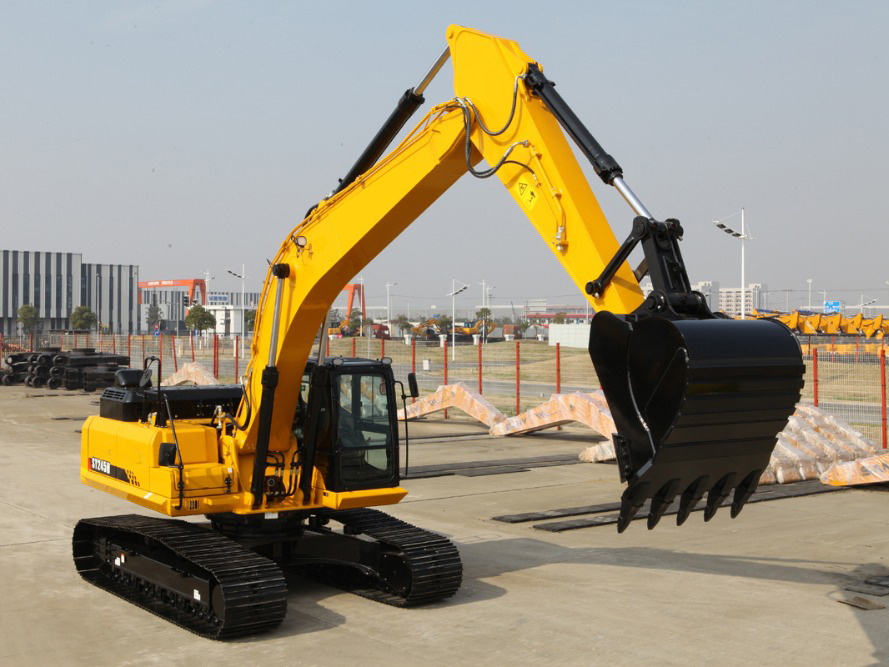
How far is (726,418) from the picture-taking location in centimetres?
598

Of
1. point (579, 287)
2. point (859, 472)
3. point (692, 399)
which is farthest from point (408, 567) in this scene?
point (859, 472)

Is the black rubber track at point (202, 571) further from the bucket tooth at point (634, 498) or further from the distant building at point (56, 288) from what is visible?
the distant building at point (56, 288)

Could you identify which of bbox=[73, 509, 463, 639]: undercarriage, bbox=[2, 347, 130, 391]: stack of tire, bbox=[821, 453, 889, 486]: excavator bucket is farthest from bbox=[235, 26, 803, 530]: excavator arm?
bbox=[2, 347, 130, 391]: stack of tire

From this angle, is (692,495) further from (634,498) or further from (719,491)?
(634,498)

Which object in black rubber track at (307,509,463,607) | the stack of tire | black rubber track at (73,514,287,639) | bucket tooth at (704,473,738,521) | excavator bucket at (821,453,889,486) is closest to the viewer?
bucket tooth at (704,473,738,521)

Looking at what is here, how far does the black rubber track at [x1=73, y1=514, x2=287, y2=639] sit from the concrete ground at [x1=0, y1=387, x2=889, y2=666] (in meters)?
0.15

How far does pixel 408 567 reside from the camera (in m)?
9.22

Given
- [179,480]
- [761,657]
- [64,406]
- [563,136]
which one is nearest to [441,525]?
[179,480]

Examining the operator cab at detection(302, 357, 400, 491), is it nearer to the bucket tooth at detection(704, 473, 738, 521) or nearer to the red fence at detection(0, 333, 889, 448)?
the red fence at detection(0, 333, 889, 448)

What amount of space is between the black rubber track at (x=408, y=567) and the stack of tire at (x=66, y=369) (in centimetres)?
2820

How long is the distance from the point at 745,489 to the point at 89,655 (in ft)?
16.5

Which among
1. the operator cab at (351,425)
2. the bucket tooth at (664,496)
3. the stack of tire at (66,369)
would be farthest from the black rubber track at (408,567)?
the stack of tire at (66,369)

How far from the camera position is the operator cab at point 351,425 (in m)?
9.49

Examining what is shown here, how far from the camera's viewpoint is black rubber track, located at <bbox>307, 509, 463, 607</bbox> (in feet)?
30.0
